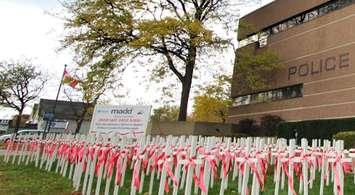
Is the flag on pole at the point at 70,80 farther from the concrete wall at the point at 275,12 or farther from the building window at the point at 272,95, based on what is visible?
the concrete wall at the point at 275,12

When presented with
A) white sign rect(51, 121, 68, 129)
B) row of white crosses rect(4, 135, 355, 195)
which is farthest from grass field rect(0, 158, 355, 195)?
white sign rect(51, 121, 68, 129)

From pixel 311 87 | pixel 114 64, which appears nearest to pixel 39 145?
pixel 114 64

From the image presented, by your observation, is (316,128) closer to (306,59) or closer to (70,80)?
(306,59)

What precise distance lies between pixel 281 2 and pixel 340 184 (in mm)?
30889

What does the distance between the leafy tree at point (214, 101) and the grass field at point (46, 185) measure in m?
24.2

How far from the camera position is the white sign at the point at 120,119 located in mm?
14859

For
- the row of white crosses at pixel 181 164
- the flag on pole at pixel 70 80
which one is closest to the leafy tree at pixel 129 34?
the flag on pole at pixel 70 80

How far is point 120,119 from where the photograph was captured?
15.4 meters

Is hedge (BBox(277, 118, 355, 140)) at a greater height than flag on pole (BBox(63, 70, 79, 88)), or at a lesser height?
lesser

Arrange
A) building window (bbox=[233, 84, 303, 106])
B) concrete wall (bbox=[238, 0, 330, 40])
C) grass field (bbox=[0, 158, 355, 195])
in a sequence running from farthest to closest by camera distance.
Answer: concrete wall (bbox=[238, 0, 330, 40]) → building window (bbox=[233, 84, 303, 106]) → grass field (bbox=[0, 158, 355, 195])

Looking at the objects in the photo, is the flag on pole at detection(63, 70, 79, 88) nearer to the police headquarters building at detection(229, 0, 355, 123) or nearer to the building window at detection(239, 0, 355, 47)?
the police headquarters building at detection(229, 0, 355, 123)

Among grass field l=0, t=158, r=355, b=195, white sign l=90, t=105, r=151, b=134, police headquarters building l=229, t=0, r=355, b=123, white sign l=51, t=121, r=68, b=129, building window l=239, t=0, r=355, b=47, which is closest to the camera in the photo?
grass field l=0, t=158, r=355, b=195

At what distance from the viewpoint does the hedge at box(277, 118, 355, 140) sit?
2566 centimetres

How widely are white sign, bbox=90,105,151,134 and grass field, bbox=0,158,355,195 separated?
9.40 ft
